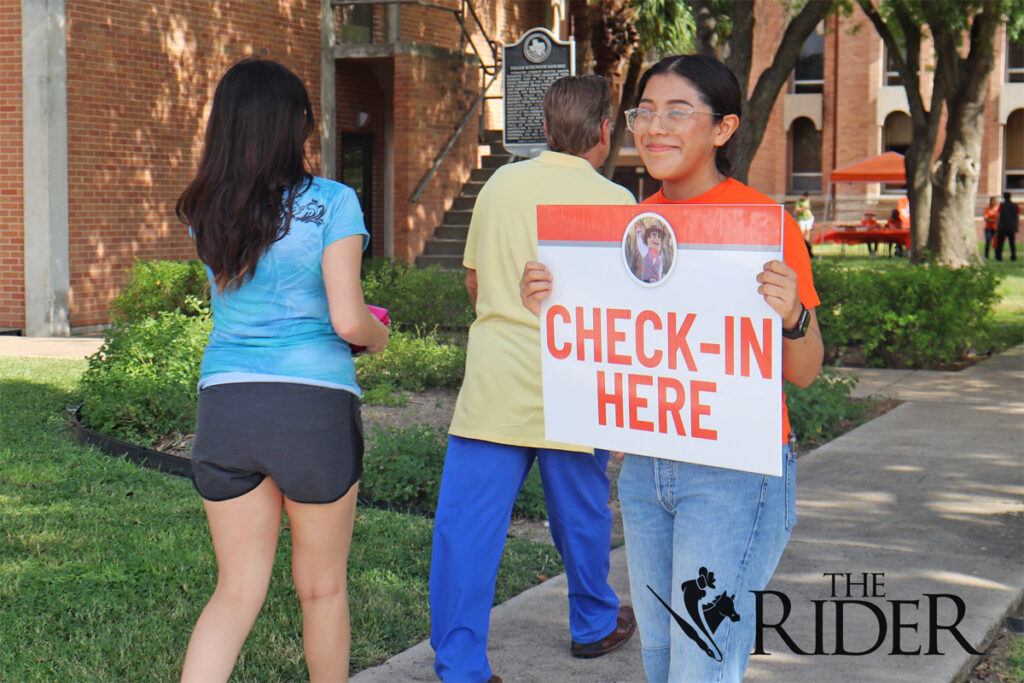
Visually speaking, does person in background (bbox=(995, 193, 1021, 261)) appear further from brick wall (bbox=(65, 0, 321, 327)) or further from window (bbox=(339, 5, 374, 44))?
brick wall (bbox=(65, 0, 321, 327))

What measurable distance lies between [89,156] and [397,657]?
37.9 feet

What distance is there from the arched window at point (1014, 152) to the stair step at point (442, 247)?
2874cm

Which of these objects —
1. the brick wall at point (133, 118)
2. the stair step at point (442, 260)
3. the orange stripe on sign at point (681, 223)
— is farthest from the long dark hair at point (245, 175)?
the stair step at point (442, 260)

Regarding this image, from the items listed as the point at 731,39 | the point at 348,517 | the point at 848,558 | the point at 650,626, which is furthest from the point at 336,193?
the point at 731,39

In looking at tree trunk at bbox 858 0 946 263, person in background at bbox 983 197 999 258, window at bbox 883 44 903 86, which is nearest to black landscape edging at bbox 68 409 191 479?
tree trunk at bbox 858 0 946 263

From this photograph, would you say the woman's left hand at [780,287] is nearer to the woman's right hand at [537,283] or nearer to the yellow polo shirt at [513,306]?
the woman's right hand at [537,283]

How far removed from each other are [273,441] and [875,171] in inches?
1205

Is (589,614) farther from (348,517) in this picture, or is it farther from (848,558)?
(848,558)

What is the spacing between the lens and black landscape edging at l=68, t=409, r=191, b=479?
6.82 metres

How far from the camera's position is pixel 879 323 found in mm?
11492

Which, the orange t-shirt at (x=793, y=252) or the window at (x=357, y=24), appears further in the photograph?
the window at (x=357, y=24)

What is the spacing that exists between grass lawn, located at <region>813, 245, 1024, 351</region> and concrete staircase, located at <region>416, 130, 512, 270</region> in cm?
581

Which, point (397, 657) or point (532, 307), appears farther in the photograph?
point (397, 657)

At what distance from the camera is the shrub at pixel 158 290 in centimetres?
1220
